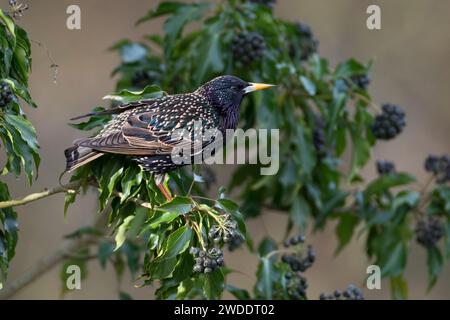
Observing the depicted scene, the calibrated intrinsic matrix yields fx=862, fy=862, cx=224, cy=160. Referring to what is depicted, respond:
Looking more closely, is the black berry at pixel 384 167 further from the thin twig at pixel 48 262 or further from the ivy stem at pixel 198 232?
the ivy stem at pixel 198 232

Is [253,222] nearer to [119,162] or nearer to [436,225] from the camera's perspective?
[436,225]

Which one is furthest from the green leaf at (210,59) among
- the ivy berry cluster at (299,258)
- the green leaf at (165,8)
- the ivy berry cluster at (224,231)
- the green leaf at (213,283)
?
the ivy berry cluster at (224,231)

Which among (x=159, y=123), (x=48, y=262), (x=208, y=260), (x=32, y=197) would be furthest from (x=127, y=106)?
(x=48, y=262)

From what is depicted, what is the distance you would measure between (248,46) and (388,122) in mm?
1153

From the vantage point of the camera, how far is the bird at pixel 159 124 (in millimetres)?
4426

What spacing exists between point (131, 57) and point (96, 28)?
377cm

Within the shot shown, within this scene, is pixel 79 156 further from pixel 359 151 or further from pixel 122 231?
pixel 359 151

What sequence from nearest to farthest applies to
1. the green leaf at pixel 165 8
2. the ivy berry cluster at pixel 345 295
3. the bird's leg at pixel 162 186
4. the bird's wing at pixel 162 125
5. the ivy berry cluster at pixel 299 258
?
1. the bird's leg at pixel 162 186
2. the bird's wing at pixel 162 125
3. the ivy berry cluster at pixel 345 295
4. the ivy berry cluster at pixel 299 258
5. the green leaf at pixel 165 8

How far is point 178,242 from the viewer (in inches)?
156

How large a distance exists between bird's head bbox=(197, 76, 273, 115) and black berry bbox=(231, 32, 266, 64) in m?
0.79

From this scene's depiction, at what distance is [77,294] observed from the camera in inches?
352

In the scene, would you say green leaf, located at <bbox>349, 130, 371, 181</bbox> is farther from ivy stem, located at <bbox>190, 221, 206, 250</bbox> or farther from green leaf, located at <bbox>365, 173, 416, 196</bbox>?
ivy stem, located at <bbox>190, 221, 206, 250</bbox>

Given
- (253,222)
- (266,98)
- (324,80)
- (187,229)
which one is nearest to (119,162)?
(187,229)

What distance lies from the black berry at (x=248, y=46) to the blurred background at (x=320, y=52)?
350 cm
